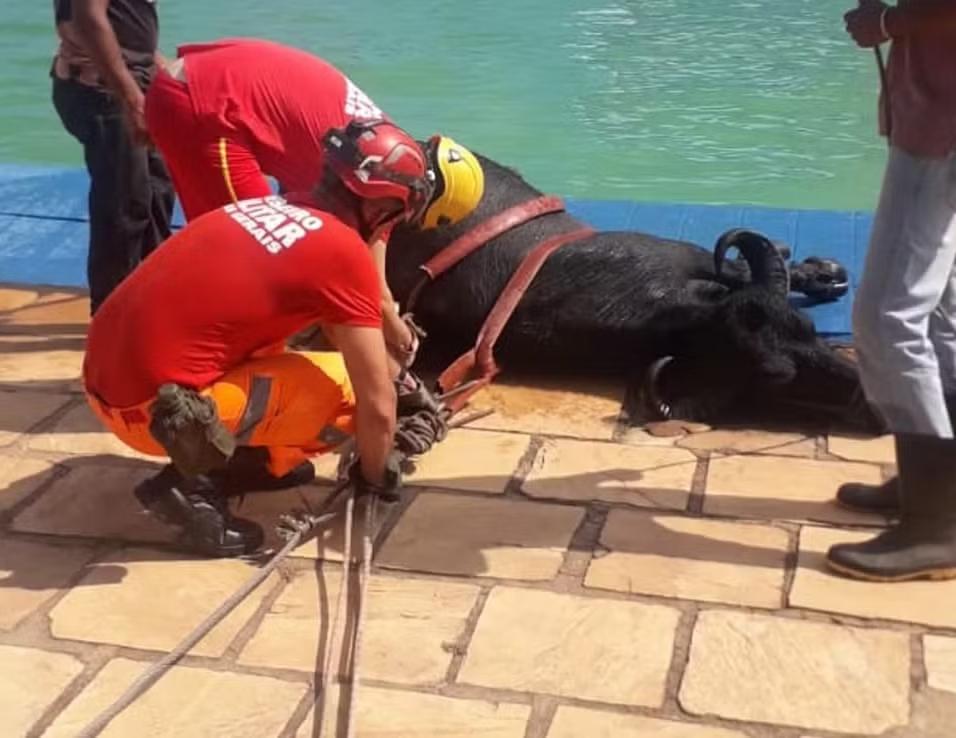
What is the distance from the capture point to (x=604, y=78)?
Result: 10.5m

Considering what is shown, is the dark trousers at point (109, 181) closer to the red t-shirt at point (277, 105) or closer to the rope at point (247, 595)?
the red t-shirt at point (277, 105)

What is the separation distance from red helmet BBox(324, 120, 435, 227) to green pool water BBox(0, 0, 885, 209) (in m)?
4.98

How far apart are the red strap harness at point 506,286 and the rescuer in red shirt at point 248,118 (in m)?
0.48

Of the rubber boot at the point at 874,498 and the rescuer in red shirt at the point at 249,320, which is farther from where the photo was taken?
the rubber boot at the point at 874,498

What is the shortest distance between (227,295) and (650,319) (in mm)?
1667

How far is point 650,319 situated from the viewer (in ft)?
14.4

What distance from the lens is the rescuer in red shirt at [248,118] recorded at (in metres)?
3.70

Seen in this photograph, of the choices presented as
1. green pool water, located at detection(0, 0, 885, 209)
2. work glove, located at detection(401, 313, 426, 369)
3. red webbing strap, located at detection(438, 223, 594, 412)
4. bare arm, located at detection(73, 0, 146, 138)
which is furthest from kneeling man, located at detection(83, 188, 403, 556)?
green pool water, located at detection(0, 0, 885, 209)

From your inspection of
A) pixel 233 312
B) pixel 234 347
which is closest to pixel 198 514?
pixel 234 347

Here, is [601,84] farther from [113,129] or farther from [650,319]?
[113,129]

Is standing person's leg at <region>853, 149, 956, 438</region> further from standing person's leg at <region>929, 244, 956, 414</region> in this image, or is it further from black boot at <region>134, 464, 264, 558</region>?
black boot at <region>134, 464, 264, 558</region>

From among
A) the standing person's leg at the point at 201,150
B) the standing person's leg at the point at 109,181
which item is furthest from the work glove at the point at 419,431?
the standing person's leg at the point at 109,181

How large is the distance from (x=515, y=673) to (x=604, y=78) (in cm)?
813

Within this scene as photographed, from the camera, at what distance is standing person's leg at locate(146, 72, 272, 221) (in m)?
3.72
